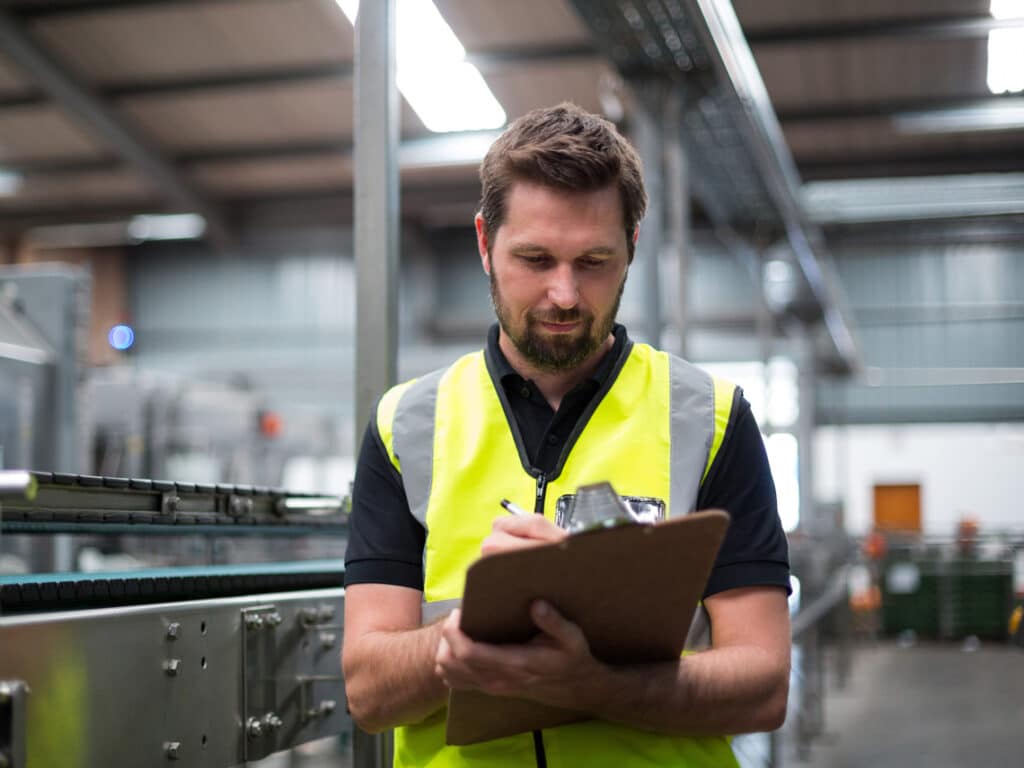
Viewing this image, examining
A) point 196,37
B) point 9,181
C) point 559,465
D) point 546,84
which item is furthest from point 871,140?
point 559,465

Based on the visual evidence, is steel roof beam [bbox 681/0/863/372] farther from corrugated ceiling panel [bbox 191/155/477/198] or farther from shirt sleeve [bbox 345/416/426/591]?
shirt sleeve [bbox 345/416/426/591]

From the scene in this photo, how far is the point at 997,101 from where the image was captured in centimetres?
972

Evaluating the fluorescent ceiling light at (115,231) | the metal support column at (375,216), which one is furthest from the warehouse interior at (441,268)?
the fluorescent ceiling light at (115,231)

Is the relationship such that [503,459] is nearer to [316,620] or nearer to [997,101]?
[316,620]

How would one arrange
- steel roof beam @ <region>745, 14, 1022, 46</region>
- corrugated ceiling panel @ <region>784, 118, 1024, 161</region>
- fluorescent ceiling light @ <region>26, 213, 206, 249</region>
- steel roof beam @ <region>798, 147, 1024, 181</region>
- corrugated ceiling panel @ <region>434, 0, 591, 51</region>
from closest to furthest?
steel roof beam @ <region>745, 14, 1022, 46</region> < corrugated ceiling panel @ <region>434, 0, 591, 51</region> < corrugated ceiling panel @ <region>784, 118, 1024, 161</region> < steel roof beam @ <region>798, 147, 1024, 181</region> < fluorescent ceiling light @ <region>26, 213, 206, 249</region>

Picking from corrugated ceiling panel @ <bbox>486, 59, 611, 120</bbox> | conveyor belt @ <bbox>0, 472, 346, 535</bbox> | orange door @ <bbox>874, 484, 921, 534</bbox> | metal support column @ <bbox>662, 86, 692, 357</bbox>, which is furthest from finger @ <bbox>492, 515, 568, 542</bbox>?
orange door @ <bbox>874, 484, 921, 534</bbox>

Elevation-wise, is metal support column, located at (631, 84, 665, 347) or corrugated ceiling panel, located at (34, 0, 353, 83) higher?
corrugated ceiling panel, located at (34, 0, 353, 83)

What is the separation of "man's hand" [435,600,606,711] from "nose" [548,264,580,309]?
458 millimetres

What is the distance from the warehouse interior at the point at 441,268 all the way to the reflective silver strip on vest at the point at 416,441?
43 centimetres

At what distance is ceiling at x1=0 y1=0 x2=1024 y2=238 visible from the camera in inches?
338

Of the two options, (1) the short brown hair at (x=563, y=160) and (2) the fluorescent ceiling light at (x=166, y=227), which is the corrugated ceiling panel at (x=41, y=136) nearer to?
(2) the fluorescent ceiling light at (x=166, y=227)

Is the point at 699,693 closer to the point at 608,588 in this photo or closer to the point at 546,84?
the point at 608,588

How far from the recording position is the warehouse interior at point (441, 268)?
2732 mm

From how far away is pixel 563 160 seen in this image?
1.54 m
